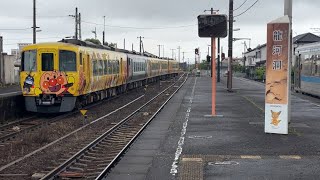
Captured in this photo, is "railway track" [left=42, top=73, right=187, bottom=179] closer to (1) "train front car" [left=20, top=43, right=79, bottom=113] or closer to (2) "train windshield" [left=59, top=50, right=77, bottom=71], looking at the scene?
(1) "train front car" [left=20, top=43, right=79, bottom=113]

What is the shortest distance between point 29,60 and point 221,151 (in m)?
11.0

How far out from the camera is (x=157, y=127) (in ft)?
53.2

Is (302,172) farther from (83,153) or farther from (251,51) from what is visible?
(251,51)

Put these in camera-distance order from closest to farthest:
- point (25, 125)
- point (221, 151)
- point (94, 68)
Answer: point (221, 151), point (25, 125), point (94, 68)

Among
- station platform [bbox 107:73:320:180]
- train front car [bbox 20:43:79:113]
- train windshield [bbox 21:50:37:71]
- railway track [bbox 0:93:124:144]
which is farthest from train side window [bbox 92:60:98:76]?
station platform [bbox 107:73:320:180]

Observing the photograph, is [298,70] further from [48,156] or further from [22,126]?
[48,156]

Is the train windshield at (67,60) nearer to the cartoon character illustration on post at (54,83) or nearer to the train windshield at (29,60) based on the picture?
the cartoon character illustration on post at (54,83)

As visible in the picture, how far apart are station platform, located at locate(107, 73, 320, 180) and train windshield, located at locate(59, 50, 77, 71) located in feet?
13.4

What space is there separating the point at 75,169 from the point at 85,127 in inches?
271

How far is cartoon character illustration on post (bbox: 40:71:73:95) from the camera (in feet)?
64.0

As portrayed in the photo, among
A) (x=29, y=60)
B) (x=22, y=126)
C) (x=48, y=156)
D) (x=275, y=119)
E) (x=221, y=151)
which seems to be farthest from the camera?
(x=29, y=60)

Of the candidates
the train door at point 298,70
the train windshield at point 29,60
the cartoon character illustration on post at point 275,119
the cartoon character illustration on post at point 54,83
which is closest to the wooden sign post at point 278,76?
the cartoon character illustration on post at point 275,119

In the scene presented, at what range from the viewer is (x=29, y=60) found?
20047 millimetres

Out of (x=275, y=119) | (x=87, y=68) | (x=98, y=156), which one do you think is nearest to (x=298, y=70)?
(x=87, y=68)
